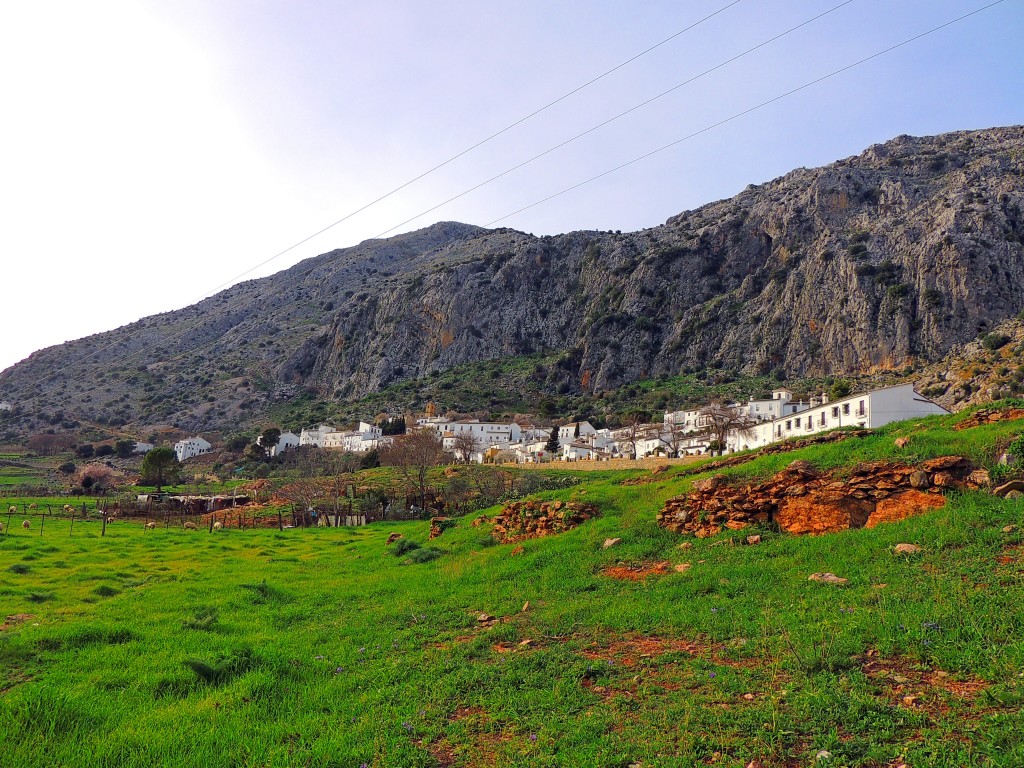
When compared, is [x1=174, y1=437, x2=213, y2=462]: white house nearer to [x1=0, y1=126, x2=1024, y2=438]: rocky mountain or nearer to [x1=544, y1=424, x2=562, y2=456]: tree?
[x1=0, y1=126, x2=1024, y2=438]: rocky mountain

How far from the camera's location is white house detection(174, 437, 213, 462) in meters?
116

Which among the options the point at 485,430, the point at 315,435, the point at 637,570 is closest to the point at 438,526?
the point at 637,570

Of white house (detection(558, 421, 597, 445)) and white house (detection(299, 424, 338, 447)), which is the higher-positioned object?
white house (detection(299, 424, 338, 447))

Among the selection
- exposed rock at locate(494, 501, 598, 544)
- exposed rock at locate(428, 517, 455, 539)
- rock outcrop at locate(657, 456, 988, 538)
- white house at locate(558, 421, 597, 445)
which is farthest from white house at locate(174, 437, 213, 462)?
rock outcrop at locate(657, 456, 988, 538)

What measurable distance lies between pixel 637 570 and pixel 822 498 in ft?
14.7

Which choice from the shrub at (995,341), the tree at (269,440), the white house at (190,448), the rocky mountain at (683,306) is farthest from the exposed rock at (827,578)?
the white house at (190,448)

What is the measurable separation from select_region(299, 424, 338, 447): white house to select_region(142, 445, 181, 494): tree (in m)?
Answer: 40.9

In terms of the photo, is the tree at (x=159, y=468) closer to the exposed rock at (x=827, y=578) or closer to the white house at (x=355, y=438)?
the white house at (x=355, y=438)

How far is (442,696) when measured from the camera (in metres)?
7.98

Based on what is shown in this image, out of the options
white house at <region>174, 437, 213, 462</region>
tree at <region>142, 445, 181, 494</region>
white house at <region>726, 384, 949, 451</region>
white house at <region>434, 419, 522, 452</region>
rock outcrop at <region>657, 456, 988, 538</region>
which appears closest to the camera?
rock outcrop at <region>657, 456, 988, 538</region>

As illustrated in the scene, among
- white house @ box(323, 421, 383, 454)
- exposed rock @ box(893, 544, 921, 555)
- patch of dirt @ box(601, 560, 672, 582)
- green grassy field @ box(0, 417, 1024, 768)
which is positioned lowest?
white house @ box(323, 421, 383, 454)

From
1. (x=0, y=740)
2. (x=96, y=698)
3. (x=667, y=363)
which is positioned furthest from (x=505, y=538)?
(x=667, y=363)

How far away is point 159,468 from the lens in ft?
234

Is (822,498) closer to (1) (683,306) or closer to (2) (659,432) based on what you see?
(2) (659,432)
